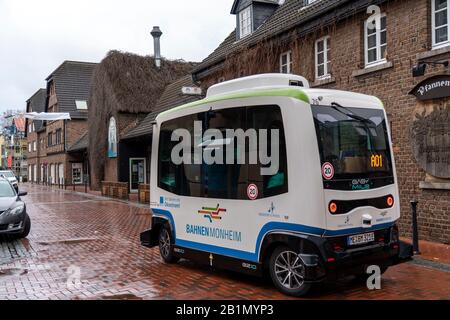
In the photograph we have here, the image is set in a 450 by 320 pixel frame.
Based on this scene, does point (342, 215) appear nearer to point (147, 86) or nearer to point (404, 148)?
point (404, 148)

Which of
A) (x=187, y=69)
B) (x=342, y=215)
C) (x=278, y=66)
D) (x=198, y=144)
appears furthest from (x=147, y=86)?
(x=342, y=215)

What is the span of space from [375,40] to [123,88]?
69.1ft

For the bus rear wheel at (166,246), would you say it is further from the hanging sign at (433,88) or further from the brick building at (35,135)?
the brick building at (35,135)

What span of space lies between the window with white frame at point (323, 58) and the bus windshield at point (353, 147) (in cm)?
670

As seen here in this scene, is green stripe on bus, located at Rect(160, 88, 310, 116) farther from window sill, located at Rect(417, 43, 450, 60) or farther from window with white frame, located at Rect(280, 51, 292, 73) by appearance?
window with white frame, located at Rect(280, 51, 292, 73)

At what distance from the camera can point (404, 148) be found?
36.3 feet

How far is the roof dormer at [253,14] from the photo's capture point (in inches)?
731

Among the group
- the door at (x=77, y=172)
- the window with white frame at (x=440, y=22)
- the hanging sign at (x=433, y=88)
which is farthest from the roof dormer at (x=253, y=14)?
the door at (x=77, y=172)

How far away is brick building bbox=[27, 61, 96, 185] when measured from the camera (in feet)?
153

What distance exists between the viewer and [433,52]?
33.4ft

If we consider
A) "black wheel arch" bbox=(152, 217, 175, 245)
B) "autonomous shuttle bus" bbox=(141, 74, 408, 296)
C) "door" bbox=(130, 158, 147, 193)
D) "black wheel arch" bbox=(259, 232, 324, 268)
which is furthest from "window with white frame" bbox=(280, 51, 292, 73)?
"door" bbox=(130, 158, 147, 193)
